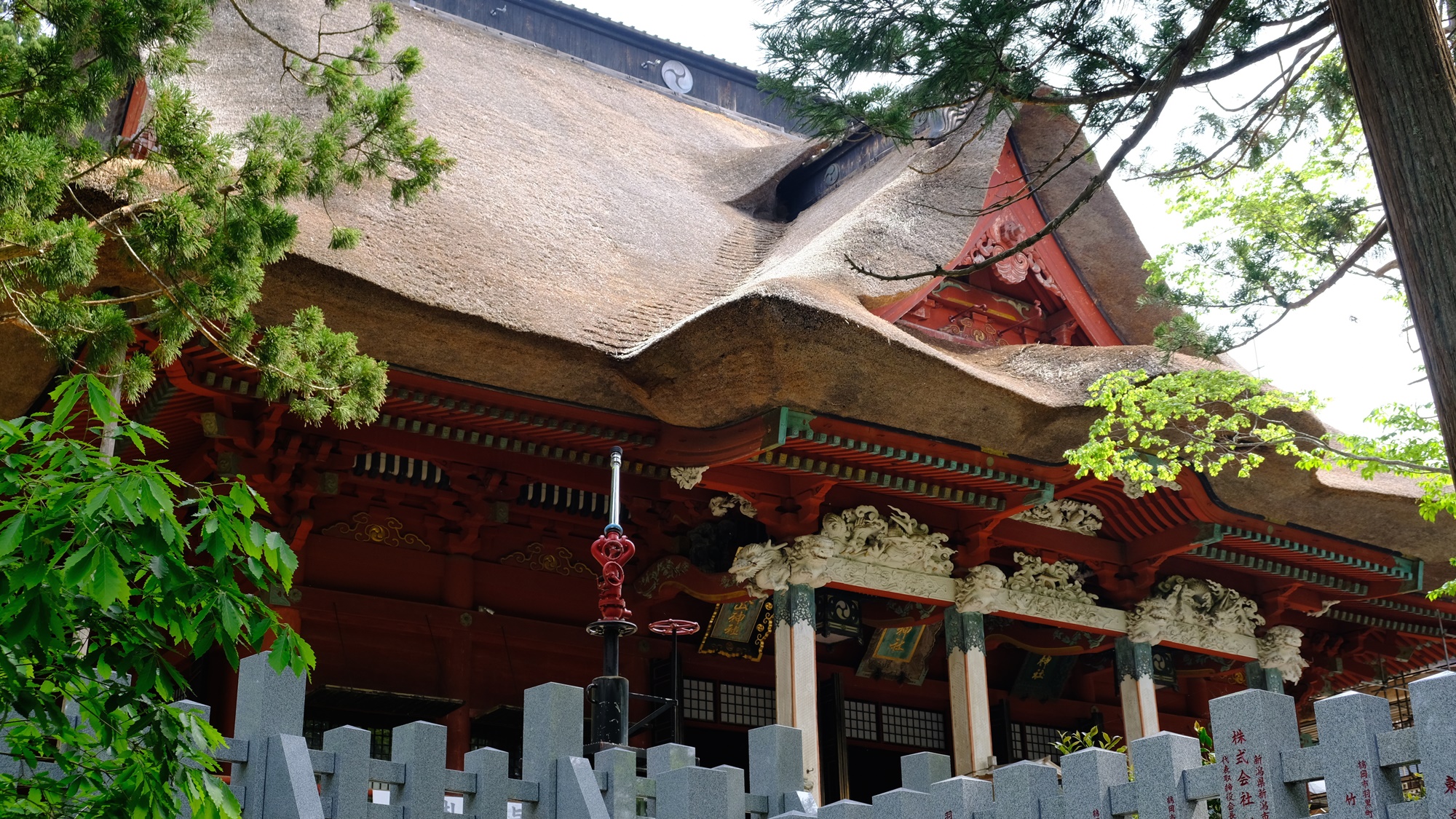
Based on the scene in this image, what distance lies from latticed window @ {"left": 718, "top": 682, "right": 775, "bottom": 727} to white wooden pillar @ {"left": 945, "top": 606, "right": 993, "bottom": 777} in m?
1.69

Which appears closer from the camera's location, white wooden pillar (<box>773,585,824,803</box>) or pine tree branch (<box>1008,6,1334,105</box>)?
pine tree branch (<box>1008,6,1334,105</box>)

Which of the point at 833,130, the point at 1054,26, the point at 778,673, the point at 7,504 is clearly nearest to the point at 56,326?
the point at 7,504

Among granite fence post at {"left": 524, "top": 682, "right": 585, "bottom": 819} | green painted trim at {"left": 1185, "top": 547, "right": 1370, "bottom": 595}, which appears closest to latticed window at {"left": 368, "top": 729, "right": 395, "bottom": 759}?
granite fence post at {"left": 524, "top": 682, "right": 585, "bottom": 819}

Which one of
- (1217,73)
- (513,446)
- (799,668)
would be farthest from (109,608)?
(799,668)

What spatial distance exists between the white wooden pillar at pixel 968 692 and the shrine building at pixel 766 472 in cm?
2

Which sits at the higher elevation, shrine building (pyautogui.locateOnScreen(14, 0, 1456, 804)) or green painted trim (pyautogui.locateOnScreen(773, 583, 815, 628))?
shrine building (pyautogui.locateOnScreen(14, 0, 1456, 804))

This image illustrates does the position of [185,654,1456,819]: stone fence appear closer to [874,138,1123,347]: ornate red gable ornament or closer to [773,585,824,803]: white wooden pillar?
[773,585,824,803]: white wooden pillar

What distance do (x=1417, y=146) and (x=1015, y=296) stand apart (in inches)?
266

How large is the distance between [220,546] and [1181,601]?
9676mm

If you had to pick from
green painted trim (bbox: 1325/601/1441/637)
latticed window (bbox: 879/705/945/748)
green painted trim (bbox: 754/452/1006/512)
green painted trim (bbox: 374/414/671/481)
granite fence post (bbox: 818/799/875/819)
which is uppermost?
green painted trim (bbox: 374/414/671/481)

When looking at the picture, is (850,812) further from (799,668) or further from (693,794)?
(799,668)

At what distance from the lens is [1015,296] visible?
1191 cm

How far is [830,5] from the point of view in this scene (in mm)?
6953

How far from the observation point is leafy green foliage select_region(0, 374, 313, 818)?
3619mm
